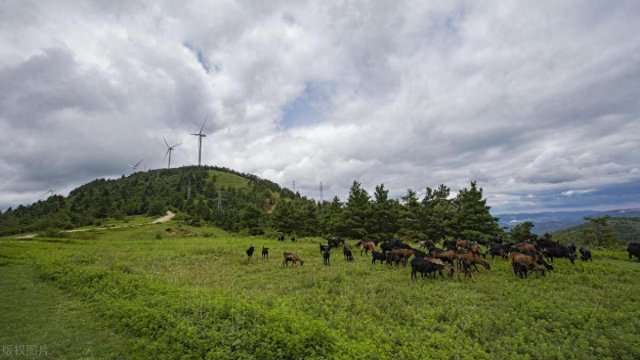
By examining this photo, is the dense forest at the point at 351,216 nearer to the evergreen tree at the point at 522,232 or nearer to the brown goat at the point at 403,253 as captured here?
the evergreen tree at the point at 522,232

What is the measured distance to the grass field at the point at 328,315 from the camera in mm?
10062

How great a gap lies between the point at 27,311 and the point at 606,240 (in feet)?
278

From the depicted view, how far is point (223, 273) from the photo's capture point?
2206cm

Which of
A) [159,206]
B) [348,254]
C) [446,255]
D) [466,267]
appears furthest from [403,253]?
[159,206]

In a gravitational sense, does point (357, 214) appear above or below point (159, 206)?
below

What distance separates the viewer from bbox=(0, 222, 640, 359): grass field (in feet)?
33.0

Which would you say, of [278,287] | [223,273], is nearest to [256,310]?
[278,287]

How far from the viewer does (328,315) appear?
1295 centimetres

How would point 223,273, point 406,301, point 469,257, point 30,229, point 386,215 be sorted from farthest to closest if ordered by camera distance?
point 30,229 → point 386,215 → point 223,273 → point 469,257 → point 406,301

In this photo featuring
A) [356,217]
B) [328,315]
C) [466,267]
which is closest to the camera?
[328,315]

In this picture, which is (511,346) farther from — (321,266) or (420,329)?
(321,266)

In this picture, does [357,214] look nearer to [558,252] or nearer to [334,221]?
[334,221]
